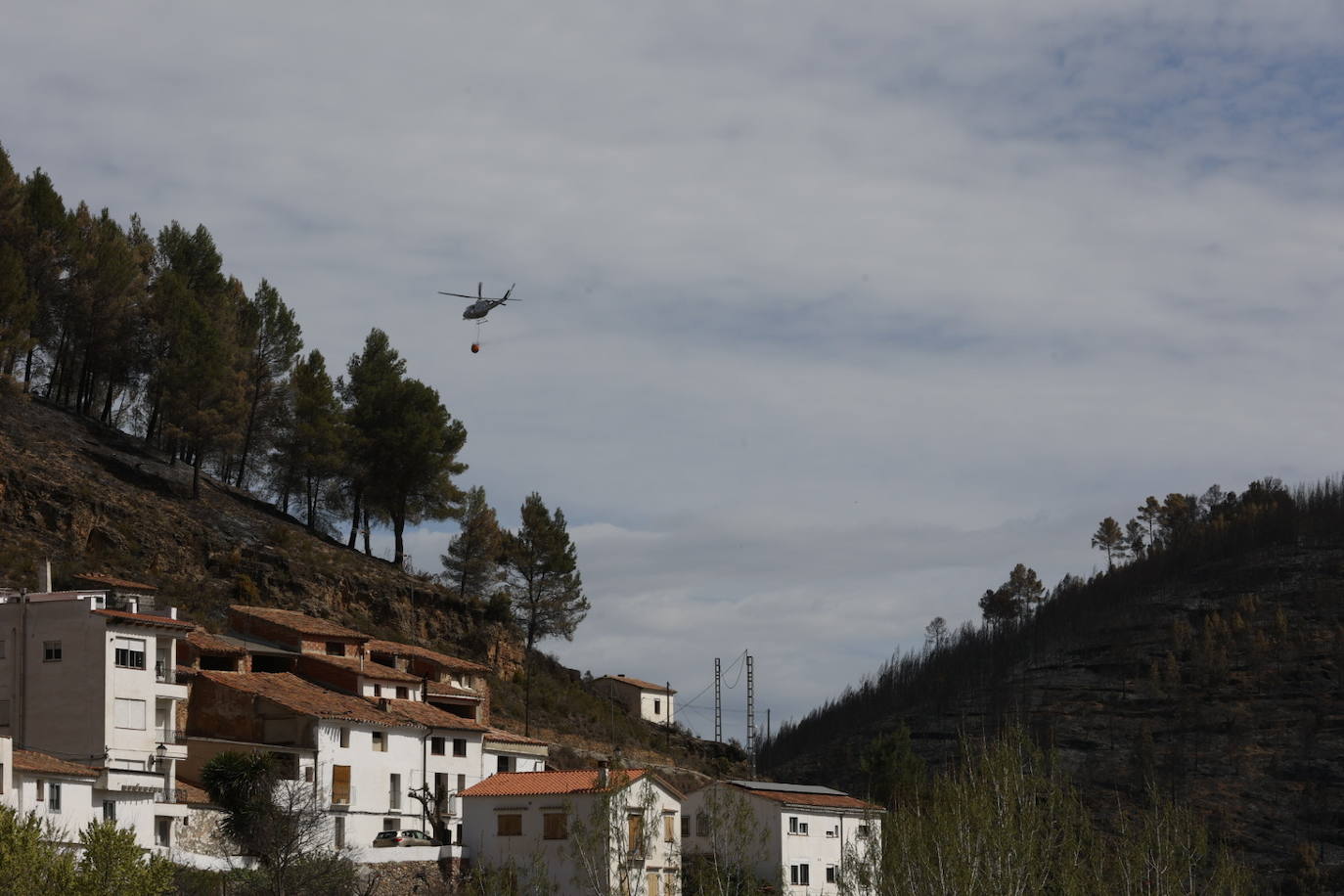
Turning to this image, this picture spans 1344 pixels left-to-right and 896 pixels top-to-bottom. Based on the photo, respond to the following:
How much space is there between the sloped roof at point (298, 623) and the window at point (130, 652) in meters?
15.0

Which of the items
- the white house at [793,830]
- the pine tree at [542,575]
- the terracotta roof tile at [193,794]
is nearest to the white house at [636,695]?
the pine tree at [542,575]

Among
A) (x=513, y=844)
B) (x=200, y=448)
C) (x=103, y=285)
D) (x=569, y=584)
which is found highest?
(x=103, y=285)

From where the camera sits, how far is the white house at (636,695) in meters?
121

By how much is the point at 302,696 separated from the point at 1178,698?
92648 millimetres

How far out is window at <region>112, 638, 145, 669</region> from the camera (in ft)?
201

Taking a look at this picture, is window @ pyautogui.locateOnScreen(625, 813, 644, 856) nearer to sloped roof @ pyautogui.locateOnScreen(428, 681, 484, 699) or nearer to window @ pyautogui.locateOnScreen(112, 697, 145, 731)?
sloped roof @ pyautogui.locateOnScreen(428, 681, 484, 699)

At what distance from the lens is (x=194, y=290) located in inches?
4124

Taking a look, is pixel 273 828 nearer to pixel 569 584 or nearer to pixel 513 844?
pixel 513 844

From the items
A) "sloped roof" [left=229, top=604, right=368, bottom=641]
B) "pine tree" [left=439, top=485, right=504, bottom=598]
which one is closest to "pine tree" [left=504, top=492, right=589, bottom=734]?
"pine tree" [left=439, top=485, right=504, bottom=598]

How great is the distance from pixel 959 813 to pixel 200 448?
61277mm

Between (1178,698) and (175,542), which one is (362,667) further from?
(1178,698)

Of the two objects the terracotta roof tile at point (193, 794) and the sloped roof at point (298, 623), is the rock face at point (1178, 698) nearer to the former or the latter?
the sloped roof at point (298, 623)

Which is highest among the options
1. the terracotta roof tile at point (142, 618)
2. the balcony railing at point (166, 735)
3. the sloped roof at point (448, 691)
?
the terracotta roof tile at point (142, 618)

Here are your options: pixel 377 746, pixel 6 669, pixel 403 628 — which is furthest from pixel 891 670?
pixel 6 669
